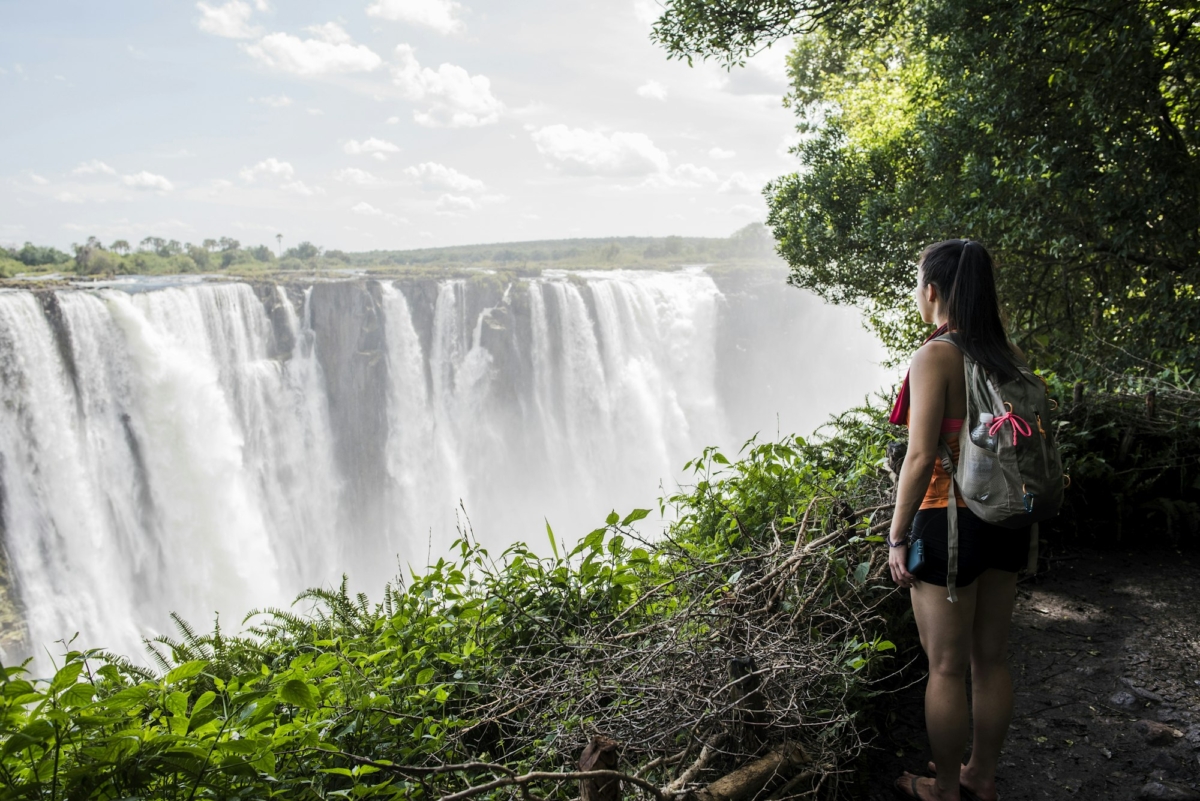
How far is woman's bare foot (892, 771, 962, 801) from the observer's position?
7.44ft

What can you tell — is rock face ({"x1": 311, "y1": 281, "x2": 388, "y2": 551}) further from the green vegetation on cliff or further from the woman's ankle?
the woman's ankle

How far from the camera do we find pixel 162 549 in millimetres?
16234

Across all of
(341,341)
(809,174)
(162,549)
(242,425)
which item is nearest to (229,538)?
(162,549)

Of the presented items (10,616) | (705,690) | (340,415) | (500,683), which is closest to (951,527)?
(705,690)

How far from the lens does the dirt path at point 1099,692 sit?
267 cm

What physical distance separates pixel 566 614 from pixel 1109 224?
5.54 metres

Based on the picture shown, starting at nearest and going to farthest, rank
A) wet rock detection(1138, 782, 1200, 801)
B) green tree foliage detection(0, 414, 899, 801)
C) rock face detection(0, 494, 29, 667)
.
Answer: green tree foliage detection(0, 414, 899, 801) → wet rock detection(1138, 782, 1200, 801) → rock face detection(0, 494, 29, 667)

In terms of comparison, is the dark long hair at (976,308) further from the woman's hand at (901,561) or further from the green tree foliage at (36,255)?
the green tree foliage at (36,255)

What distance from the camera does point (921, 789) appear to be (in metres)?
2.35

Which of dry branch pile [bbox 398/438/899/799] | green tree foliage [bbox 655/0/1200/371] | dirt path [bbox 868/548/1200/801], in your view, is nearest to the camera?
dry branch pile [bbox 398/438/899/799]

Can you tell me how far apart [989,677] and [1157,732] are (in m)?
1.28

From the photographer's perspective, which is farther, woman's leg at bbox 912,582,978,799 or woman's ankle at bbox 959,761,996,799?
woman's ankle at bbox 959,761,996,799

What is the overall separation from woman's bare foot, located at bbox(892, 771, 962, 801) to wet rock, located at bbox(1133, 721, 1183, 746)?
3.65 feet

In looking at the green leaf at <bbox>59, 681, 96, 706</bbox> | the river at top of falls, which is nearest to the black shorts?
the green leaf at <bbox>59, 681, 96, 706</bbox>
